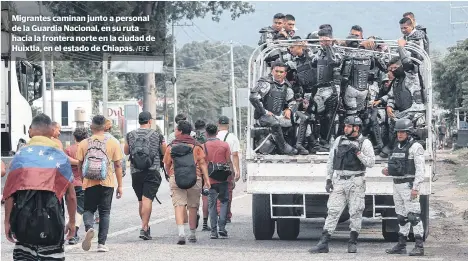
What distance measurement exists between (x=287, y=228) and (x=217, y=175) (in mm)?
1282

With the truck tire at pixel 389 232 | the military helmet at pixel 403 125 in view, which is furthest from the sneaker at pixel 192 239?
the military helmet at pixel 403 125

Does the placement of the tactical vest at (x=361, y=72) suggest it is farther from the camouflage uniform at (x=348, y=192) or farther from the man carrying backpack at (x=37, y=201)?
the man carrying backpack at (x=37, y=201)

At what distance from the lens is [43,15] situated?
5169cm

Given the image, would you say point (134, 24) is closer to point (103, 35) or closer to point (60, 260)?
point (103, 35)

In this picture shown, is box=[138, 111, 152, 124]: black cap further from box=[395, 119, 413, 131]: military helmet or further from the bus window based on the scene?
the bus window

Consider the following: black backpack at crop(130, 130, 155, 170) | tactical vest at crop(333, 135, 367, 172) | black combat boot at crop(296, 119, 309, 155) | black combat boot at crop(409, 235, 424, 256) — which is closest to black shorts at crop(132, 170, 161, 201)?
black backpack at crop(130, 130, 155, 170)

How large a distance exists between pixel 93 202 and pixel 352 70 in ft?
13.6

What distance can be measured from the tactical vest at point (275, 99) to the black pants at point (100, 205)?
9.10 feet

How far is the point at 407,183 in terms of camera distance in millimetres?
13711

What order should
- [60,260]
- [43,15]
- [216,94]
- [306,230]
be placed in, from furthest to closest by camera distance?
[216,94] < [43,15] < [306,230] < [60,260]

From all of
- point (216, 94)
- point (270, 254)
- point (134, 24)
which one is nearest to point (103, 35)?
point (134, 24)

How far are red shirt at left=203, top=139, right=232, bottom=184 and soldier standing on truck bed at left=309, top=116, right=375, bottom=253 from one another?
2.44 meters

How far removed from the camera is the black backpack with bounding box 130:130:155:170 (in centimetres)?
1493

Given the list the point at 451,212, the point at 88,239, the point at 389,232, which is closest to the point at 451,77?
the point at 451,212
